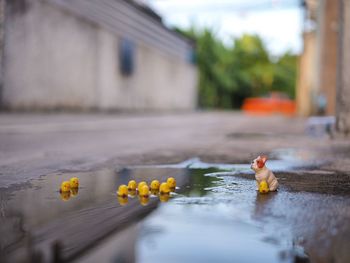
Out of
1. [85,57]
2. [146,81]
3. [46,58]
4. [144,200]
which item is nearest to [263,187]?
[144,200]

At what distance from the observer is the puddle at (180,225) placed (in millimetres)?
1353

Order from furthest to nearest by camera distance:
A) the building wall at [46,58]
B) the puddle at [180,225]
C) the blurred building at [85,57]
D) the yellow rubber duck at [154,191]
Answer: the blurred building at [85,57]
the building wall at [46,58]
the yellow rubber duck at [154,191]
the puddle at [180,225]

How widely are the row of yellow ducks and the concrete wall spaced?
379 cm

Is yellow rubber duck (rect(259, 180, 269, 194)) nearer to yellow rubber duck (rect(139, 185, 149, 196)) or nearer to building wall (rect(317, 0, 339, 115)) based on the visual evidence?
yellow rubber duck (rect(139, 185, 149, 196))

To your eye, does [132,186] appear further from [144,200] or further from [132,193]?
[144,200]

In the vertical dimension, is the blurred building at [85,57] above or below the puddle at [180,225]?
above

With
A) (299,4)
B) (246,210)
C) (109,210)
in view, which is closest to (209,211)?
(246,210)

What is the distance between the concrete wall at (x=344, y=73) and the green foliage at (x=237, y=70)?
24727 mm

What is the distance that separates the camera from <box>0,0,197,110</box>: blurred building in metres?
10.4

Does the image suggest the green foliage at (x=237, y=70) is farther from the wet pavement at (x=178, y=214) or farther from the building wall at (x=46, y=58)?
the wet pavement at (x=178, y=214)

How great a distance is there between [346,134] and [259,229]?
4.52m

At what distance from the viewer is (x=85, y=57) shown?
13.5 metres

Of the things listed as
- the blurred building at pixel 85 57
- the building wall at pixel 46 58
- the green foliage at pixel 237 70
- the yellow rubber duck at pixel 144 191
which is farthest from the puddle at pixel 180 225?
the green foliage at pixel 237 70

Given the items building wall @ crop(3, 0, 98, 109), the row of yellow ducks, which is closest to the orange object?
building wall @ crop(3, 0, 98, 109)
